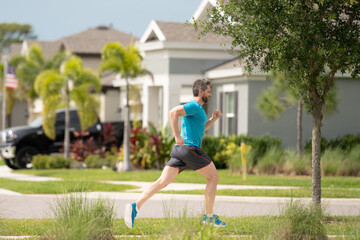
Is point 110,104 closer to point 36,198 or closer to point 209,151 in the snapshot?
point 209,151

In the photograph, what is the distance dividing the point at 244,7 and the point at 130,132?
568 inches

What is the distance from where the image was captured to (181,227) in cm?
663

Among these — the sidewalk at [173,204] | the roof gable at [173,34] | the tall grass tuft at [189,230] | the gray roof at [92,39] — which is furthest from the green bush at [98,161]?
the gray roof at [92,39]

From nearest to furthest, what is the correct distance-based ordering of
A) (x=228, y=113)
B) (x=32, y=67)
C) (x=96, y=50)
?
(x=228, y=113) < (x=32, y=67) < (x=96, y=50)

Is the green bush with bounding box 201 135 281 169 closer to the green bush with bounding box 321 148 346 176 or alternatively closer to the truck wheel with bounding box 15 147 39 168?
the green bush with bounding box 321 148 346 176

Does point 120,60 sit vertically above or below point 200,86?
above

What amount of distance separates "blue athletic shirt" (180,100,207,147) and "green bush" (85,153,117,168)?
16.0 meters

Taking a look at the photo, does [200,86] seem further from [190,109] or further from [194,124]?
[194,124]

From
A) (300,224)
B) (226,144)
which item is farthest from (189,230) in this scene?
(226,144)

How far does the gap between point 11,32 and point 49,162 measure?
74.4 m

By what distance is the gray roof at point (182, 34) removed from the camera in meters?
25.6

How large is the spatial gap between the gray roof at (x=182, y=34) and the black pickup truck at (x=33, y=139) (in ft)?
14.6

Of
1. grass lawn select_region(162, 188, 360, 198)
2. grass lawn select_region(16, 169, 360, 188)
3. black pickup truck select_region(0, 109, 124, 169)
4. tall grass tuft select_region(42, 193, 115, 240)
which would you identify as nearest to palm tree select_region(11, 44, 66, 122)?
black pickup truck select_region(0, 109, 124, 169)

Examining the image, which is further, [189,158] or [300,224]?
[189,158]
